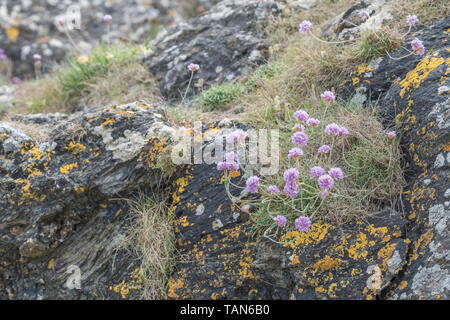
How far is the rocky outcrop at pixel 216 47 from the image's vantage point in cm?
494

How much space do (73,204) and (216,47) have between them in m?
2.79

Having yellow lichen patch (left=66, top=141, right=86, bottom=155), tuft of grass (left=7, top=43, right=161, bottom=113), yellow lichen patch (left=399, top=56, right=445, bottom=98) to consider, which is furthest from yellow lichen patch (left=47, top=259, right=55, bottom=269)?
yellow lichen patch (left=399, top=56, right=445, bottom=98)

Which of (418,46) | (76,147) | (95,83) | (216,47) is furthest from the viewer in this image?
(95,83)

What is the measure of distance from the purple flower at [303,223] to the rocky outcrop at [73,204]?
1294 millimetres

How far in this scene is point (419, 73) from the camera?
313 cm

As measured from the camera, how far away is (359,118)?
322cm

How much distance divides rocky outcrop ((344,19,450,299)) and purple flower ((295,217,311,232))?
1.95ft

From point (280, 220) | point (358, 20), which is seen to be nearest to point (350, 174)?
point (280, 220)

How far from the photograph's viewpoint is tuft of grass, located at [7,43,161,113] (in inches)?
200

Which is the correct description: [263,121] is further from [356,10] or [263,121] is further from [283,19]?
[283,19]

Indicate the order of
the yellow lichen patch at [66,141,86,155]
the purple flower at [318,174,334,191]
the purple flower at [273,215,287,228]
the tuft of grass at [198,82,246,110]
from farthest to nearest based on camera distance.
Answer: the tuft of grass at [198,82,246,110], the yellow lichen patch at [66,141,86,155], the purple flower at [273,215,287,228], the purple flower at [318,174,334,191]

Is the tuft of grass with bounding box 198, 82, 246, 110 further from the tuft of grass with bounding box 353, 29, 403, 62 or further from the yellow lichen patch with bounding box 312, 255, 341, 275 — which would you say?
the yellow lichen patch with bounding box 312, 255, 341, 275

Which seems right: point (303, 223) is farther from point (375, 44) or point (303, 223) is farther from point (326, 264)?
point (375, 44)

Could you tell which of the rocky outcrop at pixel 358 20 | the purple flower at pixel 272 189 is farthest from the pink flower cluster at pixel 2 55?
the purple flower at pixel 272 189
